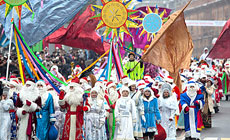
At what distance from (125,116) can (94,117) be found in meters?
0.71

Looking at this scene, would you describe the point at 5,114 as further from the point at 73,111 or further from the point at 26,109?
the point at 73,111

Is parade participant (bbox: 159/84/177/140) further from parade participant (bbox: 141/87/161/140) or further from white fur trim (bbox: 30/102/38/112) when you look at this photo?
white fur trim (bbox: 30/102/38/112)

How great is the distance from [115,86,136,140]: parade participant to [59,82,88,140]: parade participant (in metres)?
0.88

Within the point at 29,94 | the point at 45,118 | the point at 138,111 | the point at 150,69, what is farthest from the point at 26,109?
the point at 150,69

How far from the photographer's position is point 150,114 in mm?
13094

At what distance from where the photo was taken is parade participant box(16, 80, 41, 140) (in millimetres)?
11688

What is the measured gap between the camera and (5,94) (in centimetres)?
1148

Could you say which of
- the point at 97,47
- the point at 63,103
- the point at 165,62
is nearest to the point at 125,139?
the point at 63,103

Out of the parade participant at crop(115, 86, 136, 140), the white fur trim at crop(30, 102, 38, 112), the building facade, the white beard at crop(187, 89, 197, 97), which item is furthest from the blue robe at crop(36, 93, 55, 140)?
the building facade

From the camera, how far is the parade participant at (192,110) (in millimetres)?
13617

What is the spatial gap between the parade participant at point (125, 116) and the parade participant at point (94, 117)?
37 centimetres

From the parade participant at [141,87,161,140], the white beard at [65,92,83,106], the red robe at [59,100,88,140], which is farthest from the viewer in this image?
the parade participant at [141,87,161,140]

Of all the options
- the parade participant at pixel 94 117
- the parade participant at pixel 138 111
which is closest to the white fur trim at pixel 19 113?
the parade participant at pixel 94 117

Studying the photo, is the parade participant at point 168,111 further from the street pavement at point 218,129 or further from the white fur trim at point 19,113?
the white fur trim at point 19,113
